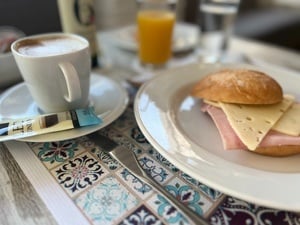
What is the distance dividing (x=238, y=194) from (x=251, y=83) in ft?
0.83

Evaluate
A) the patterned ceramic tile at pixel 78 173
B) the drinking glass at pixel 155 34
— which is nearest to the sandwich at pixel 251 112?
the patterned ceramic tile at pixel 78 173

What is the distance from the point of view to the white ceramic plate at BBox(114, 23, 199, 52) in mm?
963

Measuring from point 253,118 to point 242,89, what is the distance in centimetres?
6

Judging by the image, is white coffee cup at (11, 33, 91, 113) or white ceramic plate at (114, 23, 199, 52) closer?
white coffee cup at (11, 33, 91, 113)

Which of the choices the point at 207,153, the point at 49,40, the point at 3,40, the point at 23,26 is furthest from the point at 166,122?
the point at 23,26

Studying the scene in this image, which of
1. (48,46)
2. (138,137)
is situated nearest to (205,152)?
(138,137)

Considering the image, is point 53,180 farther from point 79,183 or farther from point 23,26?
point 23,26

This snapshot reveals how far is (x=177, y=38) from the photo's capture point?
1064 millimetres

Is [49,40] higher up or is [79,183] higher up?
[49,40]

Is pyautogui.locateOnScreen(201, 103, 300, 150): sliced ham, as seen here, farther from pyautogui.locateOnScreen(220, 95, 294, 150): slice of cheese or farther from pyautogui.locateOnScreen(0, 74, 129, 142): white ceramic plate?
pyautogui.locateOnScreen(0, 74, 129, 142): white ceramic plate

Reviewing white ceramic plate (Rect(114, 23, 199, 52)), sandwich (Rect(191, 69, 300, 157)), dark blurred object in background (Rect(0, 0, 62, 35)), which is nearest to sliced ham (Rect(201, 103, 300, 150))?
sandwich (Rect(191, 69, 300, 157))

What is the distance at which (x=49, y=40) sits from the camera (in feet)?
1.92

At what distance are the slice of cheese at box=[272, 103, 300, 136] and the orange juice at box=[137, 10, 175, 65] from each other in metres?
0.47

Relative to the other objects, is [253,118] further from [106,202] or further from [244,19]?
[244,19]
